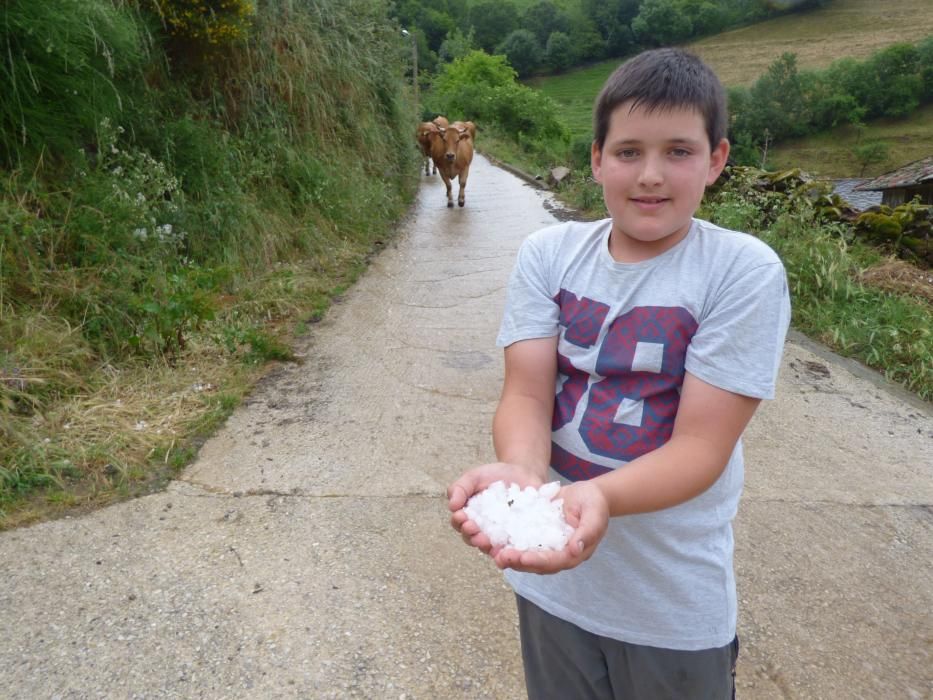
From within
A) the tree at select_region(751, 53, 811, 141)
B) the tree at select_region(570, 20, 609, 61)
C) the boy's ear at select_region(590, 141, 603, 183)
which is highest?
the boy's ear at select_region(590, 141, 603, 183)

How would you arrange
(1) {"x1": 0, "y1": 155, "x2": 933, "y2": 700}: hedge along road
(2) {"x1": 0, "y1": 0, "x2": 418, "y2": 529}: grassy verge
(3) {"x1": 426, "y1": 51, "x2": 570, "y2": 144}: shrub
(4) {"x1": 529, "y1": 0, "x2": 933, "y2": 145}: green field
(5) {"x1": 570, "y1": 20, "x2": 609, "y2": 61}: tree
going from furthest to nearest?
(5) {"x1": 570, "y1": 20, "x2": 609, "y2": 61}: tree → (4) {"x1": 529, "y1": 0, "x2": 933, "y2": 145}: green field → (3) {"x1": 426, "y1": 51, "x2": 570, "y2": 144}: shrub → (2) {"x1": 0, "y1": 0, "x2": 418, "y2": 529}: grassy verge → (1) {"x1": 0, "y1": 155, "x2": 933, "y2": 700}: hedge along road

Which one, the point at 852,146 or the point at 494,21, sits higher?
the point at 494,21

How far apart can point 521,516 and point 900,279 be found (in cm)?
745

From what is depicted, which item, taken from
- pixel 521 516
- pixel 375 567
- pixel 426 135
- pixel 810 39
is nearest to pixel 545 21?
pixel 810 39

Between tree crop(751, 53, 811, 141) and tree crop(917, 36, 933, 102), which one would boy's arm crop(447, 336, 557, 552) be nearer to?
tree crop(751, 53, 811, 141)

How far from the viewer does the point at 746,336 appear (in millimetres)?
1317

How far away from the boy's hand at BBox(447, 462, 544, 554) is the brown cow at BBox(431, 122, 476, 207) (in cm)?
1179

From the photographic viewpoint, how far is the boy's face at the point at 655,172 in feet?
4.59

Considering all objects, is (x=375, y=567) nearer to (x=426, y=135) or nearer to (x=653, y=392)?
(x=653, y=392)

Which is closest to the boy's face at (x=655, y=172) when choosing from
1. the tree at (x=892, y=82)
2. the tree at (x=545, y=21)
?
the tree at (x=892, y=82)

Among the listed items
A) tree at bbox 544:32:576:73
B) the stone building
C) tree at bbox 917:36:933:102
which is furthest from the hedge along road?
tree at bbox 544:32:576:73

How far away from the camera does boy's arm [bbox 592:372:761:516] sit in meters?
1.24

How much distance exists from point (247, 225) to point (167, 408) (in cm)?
280

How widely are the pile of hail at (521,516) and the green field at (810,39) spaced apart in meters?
44.7
